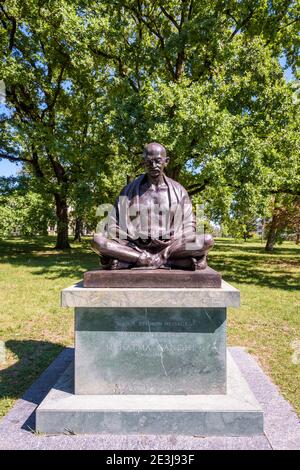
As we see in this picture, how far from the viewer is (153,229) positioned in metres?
4.04

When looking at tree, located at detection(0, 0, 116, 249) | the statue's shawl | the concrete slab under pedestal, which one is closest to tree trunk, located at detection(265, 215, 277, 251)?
tree, located at detection(0, 0, 116, 249)

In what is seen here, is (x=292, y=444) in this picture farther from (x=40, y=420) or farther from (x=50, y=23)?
(x=50, y=23)

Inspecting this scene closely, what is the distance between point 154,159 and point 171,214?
2.33ft

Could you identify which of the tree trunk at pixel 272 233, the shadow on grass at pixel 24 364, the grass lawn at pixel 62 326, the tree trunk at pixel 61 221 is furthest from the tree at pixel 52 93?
the tree trunk at pixel 272 233

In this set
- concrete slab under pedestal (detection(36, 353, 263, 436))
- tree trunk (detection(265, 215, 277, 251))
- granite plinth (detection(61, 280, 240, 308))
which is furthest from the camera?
tree trunk (detection(265, 215, 277, 251))

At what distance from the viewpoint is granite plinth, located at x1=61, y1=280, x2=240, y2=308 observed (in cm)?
344

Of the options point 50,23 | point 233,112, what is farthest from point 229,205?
point 50,23

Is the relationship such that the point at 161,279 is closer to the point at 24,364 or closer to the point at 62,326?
the point at 24,364

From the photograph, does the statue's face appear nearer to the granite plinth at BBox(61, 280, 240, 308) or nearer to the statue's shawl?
the statue's shawl

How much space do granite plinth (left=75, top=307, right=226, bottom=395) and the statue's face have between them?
1.69 m

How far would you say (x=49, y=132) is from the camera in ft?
54.5
